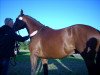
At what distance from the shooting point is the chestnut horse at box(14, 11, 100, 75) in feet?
20.2

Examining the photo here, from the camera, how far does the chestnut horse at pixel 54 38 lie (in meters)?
6.16

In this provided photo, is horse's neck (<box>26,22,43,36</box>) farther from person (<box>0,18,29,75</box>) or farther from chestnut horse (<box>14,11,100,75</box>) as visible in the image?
person (<box>0,18,29,75</box>)

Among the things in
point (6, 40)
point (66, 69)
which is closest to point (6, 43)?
point (6, 40)

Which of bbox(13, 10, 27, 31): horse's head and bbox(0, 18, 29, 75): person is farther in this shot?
bbox(13, 10, 27, 31): horse's head

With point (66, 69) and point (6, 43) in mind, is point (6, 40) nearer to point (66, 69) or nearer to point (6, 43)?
point (6, 43)

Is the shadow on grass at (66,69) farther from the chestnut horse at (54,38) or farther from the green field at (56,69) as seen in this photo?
the chestnut horse at (54,38)

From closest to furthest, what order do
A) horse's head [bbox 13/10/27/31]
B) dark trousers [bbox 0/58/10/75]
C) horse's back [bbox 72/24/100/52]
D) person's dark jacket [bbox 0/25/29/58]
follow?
horse's back [bbox 72/24/100/52] < person's dark jacket [bbox 0/25/29/58] < dark trousers [bbox 0/58/10/75] < horse's head [bbox 13/10/27/31]

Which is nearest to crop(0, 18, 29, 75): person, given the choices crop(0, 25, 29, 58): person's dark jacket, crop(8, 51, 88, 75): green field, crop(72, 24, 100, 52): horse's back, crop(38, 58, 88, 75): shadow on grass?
crop(0, 25, 29, 58): person's dark jacket

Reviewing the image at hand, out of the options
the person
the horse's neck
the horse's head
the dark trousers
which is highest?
the horse's head

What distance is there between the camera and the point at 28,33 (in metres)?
7.77

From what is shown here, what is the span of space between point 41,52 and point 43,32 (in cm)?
79

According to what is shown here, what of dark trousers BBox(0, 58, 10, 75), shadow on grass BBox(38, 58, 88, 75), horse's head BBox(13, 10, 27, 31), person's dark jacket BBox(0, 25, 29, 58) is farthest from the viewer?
shadow on grass BBox(38, 58, 88, 75)

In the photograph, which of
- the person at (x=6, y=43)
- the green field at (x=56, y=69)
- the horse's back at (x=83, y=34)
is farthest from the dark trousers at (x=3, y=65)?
the horse's back at (x=83, y=34)

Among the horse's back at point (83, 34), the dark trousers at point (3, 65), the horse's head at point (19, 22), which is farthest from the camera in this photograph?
the horse's head at point (19, 22)
